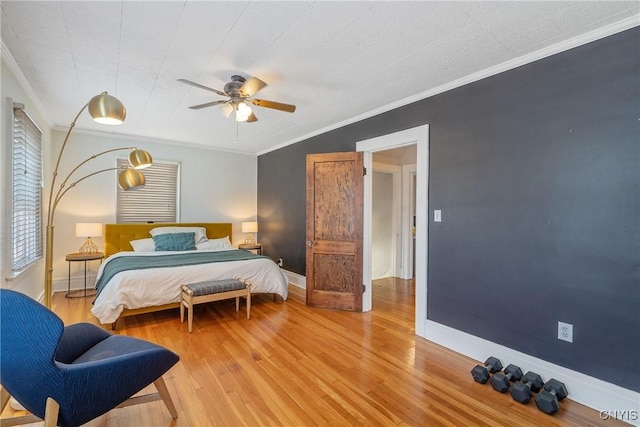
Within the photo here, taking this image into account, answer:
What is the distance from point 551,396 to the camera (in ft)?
6.37

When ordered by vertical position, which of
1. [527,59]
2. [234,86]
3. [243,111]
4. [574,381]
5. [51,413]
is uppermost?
[527,59]

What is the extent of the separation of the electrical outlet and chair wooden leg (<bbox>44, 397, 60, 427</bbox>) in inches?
123

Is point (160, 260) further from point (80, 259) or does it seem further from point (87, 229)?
point (87, 229)

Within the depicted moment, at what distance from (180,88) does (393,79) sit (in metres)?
2.17

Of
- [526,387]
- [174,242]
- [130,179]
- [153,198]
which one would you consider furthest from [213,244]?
[526,387]

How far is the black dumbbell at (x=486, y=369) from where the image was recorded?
2.25 meters

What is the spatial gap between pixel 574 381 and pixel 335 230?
267 centimetres

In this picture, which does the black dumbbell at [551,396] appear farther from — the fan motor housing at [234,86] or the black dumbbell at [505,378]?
the fan motor housing at [234,86]

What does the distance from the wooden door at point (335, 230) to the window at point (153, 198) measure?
3034 mm

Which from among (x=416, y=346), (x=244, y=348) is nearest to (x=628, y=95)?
(x=416, y=346)

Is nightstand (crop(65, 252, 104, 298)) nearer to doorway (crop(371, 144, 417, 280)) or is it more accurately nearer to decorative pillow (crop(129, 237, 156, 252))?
decorative pillow (crop(129, 237, 156, 252))

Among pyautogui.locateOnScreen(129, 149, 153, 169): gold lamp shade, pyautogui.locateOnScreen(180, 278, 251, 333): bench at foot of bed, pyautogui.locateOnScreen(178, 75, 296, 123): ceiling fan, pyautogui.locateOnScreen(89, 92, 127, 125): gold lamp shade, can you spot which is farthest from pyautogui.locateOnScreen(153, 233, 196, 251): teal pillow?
pyautogui.locateOnScreen(89, 92, 127, 125): gold lamp shade

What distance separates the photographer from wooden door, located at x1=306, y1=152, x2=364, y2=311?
384 cm

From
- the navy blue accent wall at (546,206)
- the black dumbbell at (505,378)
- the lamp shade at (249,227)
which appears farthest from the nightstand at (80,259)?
the black dumbbell at (505,378)
